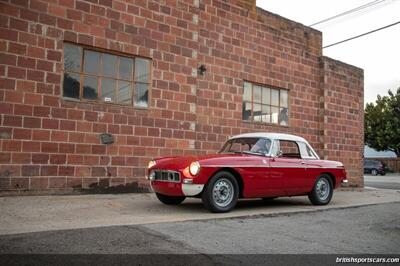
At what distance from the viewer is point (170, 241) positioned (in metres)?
5.40

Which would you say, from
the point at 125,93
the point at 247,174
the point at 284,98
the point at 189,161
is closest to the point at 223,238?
the point at 189,161

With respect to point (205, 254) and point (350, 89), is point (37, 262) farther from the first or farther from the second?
point (350, 89)

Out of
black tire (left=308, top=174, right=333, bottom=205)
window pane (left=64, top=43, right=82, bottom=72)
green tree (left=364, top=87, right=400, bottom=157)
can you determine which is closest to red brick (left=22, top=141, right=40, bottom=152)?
window pane (left=64, top=43, right=82, bottom=72)

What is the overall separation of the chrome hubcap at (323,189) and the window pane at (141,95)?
4361 millimetres

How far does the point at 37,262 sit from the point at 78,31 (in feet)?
21.6

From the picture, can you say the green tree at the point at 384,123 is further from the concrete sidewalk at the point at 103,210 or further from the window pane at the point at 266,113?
the concrete sidewalk at the point at 103,210

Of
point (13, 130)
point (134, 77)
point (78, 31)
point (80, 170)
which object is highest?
point (78, 31)

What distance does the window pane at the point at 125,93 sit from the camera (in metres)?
10.6

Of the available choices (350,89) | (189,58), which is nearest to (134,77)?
(189,58)

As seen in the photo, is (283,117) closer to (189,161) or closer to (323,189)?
(323,189)

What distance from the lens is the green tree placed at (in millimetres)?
41156

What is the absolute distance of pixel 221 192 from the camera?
784 cm

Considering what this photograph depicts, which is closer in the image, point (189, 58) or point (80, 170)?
point (80, 170)

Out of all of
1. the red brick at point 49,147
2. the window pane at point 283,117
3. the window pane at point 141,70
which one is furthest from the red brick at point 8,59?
the window pane at point 283,117
